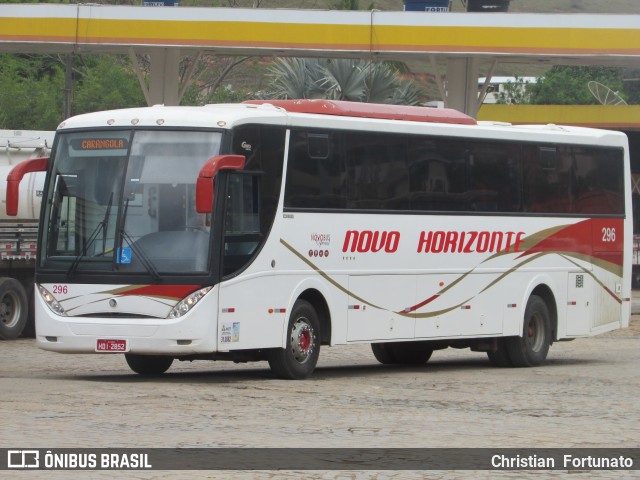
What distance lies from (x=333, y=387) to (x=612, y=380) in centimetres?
392

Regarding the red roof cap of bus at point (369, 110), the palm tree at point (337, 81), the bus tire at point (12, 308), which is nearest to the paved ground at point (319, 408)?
the red roof cap of bus at point (369, 110)

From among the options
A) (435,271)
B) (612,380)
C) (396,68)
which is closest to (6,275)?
(435,271)

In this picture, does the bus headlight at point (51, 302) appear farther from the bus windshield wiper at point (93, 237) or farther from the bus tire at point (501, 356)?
the bus tire at point (501, 356)

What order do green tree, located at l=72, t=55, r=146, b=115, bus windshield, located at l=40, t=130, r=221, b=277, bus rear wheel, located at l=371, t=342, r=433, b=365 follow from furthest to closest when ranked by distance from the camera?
green tree, located at l=72, t=55, r=146, b=115 → bus rear wheel, located at l=371, t=342, r=433, b=365 → bus windshield, located at l=40, t=130, r=221, b=277

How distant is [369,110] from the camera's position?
18094 millimetres

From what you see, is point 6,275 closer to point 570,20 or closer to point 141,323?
point 141,323

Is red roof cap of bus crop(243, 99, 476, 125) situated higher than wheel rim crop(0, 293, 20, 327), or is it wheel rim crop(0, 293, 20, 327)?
red roof cap of bus crop(243, 99, 476, 125)

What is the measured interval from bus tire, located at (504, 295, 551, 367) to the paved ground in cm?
44

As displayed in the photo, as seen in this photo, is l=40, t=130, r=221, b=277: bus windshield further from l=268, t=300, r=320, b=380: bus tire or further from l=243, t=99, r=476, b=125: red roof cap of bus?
l=243, t=99, r=476, b=125: red roof cap of bus

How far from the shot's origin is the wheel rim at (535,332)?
67.4 ft

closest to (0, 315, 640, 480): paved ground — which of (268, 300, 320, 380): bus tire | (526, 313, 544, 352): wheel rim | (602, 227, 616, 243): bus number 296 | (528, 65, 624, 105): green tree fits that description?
(268, 300, 320, 380): bus tire

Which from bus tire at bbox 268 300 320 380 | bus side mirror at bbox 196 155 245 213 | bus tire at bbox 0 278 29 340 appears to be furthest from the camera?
bus tire at bbox 0 278 29 340

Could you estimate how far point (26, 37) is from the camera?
104 feet

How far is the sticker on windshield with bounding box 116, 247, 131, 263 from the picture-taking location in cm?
1546
